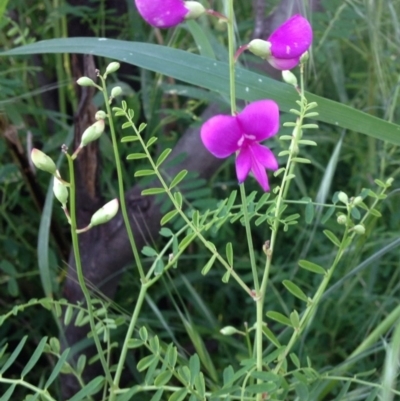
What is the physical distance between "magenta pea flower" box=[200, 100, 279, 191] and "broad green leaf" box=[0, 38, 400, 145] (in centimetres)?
9

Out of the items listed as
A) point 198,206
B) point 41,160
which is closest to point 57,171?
point 41,160

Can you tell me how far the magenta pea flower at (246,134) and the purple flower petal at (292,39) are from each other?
40mm

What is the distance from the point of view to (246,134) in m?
0.39

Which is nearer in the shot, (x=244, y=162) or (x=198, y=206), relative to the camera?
(x=244, y=162)

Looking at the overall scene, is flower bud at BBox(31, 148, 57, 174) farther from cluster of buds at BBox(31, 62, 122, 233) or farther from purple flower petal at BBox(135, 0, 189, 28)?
purple flower petal at BBox(135, 0, 189, 28)

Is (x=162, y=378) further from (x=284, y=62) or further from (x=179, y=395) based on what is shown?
(x=284, y=62)

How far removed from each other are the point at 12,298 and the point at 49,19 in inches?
14.7

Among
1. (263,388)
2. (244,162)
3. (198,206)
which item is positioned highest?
(244,162)

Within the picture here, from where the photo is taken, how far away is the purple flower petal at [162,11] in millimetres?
382

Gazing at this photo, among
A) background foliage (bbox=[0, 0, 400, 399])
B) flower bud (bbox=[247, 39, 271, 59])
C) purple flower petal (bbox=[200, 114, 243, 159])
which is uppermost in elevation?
flower bud (bbox=[247, 39, 271, 59])

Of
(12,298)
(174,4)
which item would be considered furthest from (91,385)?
(12,298)

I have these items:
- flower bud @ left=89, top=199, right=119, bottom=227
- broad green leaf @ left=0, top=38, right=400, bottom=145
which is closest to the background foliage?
broad green leaf @ left=0, top=38, right=400, bottom=145

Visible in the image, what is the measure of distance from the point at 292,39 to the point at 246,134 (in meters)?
0.06

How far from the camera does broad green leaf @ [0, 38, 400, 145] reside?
0.48 m
